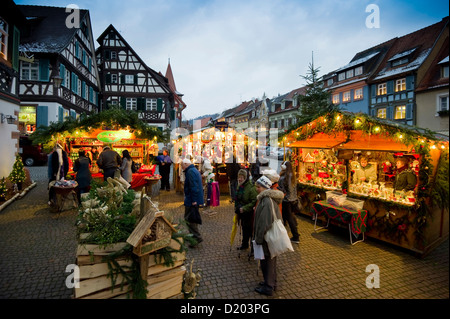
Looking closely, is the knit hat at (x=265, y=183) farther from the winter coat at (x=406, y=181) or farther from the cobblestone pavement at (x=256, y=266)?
the winter coat at (x=406, y=181)

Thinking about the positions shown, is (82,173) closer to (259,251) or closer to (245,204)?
(245,204)

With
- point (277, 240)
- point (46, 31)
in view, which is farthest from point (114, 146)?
point (46, 31)

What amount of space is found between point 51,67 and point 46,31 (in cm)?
343

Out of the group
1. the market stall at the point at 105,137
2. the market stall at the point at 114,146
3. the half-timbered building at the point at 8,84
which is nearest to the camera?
the half-timbered building at the point at 8,84

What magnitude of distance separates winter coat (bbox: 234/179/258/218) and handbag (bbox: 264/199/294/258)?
113 cm

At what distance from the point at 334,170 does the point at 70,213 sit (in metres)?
7.75

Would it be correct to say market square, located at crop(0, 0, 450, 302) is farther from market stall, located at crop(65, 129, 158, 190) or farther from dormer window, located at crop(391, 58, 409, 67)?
dormer window, located at crop(391, 58, 409, 67)

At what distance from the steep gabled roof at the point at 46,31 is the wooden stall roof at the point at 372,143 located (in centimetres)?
1907

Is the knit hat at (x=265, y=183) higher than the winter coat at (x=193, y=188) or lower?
higher

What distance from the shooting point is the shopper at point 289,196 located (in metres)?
5.34

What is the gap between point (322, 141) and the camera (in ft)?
24.9
